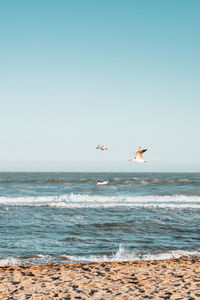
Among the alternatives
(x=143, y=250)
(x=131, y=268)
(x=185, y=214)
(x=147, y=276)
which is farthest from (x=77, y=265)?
(x=185, y=214)

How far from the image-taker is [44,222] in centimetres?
1684

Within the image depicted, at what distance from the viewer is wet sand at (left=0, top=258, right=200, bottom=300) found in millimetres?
7117

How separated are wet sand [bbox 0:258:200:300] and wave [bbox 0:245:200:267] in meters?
0.62

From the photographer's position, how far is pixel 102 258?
10.6 meters

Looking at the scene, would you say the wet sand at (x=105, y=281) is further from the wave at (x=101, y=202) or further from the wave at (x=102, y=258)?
the wave at (x=101, y=202)

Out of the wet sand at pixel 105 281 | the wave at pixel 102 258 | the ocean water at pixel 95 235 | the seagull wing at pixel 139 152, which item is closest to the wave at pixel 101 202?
the ocean water at pixel 95 235

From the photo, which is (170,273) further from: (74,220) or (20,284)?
(74,220)

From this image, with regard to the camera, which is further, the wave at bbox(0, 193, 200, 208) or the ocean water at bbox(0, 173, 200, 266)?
the wave at bbox(0, 193, 200, 208)

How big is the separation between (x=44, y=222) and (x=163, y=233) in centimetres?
624

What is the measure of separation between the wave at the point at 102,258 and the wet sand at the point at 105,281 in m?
0.62

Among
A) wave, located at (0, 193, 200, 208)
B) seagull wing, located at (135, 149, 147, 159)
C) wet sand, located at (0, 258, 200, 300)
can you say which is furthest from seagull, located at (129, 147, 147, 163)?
wave, located at (0, 193, 200, 208)

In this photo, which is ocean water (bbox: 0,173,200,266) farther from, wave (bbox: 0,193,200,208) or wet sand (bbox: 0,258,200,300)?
wave (bbox: 0,193,200,208)

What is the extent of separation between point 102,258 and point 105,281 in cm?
254

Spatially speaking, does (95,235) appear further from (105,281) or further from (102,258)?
(105,281)
